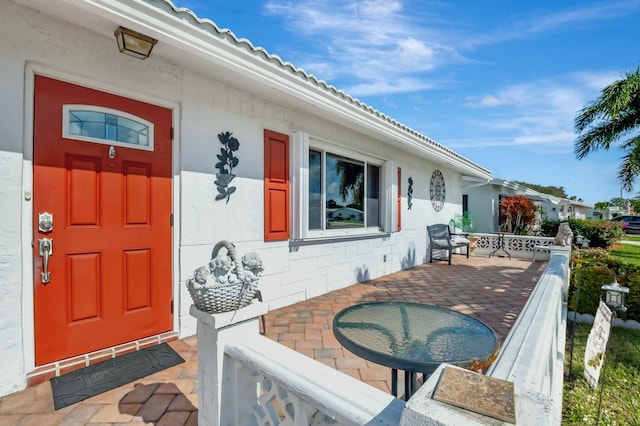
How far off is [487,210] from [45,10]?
1440cm

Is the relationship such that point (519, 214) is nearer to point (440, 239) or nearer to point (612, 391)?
point (440, 239)

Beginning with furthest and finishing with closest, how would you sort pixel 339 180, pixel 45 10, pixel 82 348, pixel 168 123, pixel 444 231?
1. pixel 444 231
2. pixel 339 180
3. pixel 168 123
4. pixel 82 348
5. pixel 45 10

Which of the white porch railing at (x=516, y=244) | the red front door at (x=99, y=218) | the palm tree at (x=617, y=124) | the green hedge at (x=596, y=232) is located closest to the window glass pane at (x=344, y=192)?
the red front door at (x=99, y=218)

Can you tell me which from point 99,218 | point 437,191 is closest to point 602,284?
point 437,191

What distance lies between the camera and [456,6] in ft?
14.5

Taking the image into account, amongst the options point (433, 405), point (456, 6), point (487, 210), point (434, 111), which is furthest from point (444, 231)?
point (433, 405)

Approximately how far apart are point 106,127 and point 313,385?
2662 mm

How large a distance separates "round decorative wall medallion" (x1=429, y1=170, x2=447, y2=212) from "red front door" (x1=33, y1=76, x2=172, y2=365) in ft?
21.2

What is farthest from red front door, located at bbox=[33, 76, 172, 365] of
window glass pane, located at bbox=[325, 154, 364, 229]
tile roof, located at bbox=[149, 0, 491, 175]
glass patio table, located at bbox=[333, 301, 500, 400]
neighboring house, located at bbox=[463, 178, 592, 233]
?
neighboring house, located at bbox=[463, 178, 592, 233]

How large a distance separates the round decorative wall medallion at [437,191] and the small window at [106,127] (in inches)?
258

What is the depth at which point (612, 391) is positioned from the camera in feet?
8.11

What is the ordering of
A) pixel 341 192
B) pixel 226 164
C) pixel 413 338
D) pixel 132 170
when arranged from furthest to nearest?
pixel 341 192 < pixel 226 164 < pixel 132 170 < pixel 413 338

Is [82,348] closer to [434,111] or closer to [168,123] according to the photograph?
[168,123]

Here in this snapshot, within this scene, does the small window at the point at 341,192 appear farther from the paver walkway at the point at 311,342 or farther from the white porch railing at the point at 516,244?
the white porch railing at the point at 516,244
